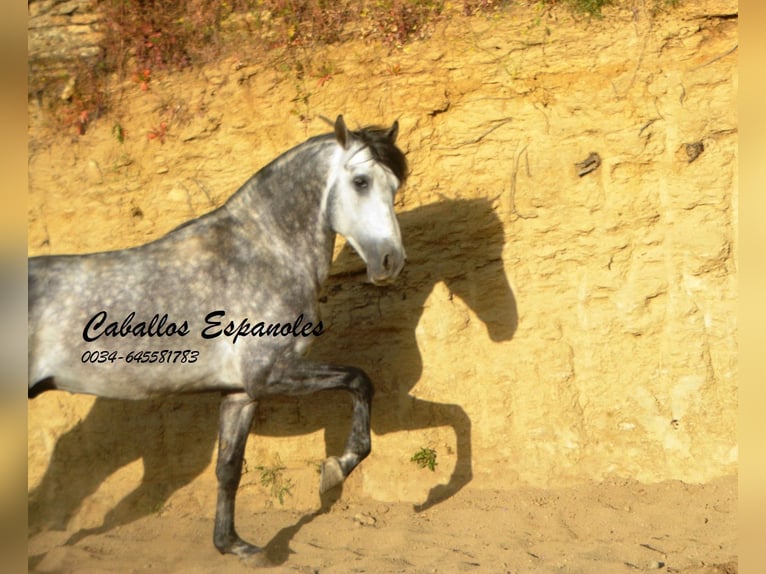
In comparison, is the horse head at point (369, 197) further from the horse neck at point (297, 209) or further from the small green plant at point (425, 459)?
the small green plant at point (425, 459)

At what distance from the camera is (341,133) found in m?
5.08

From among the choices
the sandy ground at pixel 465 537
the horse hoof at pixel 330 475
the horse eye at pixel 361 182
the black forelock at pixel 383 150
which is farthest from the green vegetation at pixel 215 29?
the horse hoof at pixel 330 475

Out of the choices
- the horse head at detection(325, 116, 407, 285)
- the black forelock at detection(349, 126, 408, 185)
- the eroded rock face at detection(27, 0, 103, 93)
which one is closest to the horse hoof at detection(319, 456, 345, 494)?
the horse head at detection(325, 116, 407, 285)

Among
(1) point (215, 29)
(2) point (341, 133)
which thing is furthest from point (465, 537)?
(1) point (215, 29)

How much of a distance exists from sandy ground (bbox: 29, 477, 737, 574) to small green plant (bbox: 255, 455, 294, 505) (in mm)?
147

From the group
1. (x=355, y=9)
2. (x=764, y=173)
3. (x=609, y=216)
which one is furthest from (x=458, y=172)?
(x=764, y=173)

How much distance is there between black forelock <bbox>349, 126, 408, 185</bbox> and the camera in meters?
5.10

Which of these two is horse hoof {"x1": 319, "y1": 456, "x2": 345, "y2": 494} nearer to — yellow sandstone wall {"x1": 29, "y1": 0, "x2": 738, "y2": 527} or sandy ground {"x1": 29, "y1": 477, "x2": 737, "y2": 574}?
sandy ground {"x1": 29, "y1": 477, "x2": 737, "y2": 574}

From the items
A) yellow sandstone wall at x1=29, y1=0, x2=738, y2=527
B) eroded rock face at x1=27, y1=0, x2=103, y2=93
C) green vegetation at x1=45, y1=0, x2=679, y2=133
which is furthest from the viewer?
eroded rock face at x1=27, y1=0, x2=103, y2=93

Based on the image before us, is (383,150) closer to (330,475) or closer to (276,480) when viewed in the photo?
(330,475)

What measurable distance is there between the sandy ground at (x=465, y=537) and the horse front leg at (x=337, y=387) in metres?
0.67

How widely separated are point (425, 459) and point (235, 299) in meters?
2.03

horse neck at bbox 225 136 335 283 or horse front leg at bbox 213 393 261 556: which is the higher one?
horse neck at bbox 225 136 335 283

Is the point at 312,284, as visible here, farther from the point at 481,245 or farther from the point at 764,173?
the point at 764,173
